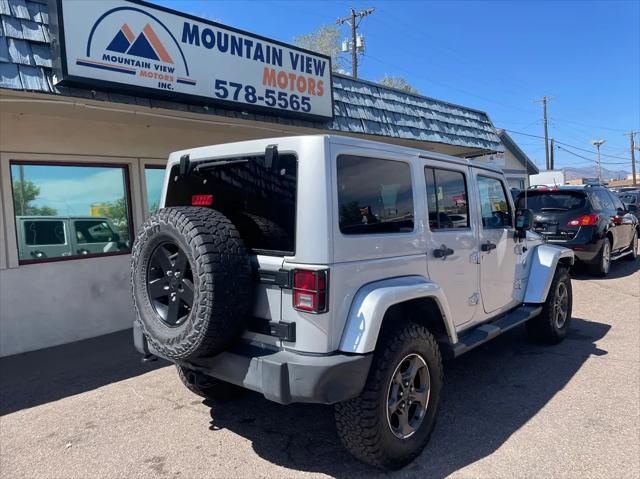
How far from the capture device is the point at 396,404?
2.98 metres

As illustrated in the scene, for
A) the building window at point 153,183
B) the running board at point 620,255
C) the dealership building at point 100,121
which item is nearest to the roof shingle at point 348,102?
the dealership building at point 100,121

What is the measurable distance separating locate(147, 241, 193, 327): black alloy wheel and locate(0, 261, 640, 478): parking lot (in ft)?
3.31

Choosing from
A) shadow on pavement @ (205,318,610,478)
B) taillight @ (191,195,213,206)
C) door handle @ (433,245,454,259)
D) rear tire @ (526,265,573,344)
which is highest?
taillight @ (191,195,213,206)

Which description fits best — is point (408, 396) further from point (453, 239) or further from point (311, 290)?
point (453, 239)

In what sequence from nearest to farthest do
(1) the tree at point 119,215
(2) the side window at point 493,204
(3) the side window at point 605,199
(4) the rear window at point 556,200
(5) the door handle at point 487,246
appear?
(5) the door handle at point 487,246
(2) the side window at point 493,204
(1) the tree at point 119,215
(4) the rear window at point 556,200
(3) the side window at point 605,199

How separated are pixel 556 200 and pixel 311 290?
8107mm

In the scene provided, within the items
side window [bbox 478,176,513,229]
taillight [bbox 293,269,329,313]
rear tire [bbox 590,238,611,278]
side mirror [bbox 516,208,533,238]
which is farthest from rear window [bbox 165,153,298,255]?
rear tire [bbox 590,238,611,278]

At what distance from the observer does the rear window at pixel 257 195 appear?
112 inches

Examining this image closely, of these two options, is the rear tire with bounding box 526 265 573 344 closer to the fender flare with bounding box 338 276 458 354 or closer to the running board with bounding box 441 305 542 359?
the running board with bounding box 441 305 542 359

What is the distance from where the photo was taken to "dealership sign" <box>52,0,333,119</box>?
470 cm

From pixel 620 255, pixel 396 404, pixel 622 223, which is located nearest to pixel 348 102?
pixel 396 404

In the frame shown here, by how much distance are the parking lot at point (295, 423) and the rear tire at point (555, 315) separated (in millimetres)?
157

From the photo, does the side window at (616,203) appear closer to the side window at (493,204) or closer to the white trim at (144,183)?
Result: the side window at (493,204)

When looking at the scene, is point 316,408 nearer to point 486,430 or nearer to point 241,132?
point 486,430
